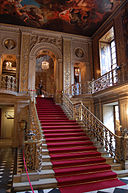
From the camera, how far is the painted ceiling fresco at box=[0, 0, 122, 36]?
10.6 meters

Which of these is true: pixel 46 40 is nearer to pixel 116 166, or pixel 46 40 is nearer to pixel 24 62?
pixel 24 62

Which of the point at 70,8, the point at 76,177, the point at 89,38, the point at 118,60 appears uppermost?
the point at 70,8

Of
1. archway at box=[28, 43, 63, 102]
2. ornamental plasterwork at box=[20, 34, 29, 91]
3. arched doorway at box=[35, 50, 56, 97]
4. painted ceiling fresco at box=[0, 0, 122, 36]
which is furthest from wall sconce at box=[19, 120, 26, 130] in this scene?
arched doorway at box=[35, 50, 56, 97]

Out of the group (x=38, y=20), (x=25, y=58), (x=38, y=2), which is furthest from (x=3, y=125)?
(x=38, y=2)

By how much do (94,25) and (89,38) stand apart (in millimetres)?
1571

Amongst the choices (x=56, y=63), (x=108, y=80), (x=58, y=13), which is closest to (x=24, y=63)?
(x=56, y=63)

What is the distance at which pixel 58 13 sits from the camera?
11422 mm

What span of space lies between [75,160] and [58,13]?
1040 cm

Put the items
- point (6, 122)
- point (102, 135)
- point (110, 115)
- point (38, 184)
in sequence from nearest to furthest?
point (38, 184), point (102, 135), point (110, 115), point (6, 122)

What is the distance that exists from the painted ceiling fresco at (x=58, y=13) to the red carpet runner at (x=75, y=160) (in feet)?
26.8

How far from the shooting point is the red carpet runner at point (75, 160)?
4316mm

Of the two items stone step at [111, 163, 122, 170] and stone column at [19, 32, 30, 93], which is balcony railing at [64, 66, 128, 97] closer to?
stone column at [19, 32, 30, 93]

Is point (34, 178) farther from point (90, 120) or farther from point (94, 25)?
point (94, 25)

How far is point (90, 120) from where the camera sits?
288 inches
